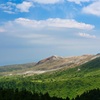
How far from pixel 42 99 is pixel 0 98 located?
20448mm

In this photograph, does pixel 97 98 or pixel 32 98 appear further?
pixel 97 98

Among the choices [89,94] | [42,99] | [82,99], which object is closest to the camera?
[42,99]

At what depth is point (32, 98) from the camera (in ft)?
432

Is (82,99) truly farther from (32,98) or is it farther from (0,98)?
(0,98)

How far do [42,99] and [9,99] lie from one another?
16.4 metres

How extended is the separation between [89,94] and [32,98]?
3436cm

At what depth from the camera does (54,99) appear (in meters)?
131

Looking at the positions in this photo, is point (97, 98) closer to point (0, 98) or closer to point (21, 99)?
point (21, 99)

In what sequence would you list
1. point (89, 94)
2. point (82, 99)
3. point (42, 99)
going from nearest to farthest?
point (42, 99) → point (82, 99) → point (89, 94)

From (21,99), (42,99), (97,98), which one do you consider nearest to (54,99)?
(42,99)

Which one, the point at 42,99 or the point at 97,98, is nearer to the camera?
the point at 42,99

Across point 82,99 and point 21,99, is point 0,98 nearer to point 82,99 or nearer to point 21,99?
point 21,99

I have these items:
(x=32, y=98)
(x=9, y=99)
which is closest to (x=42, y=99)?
(x=32, y=98)

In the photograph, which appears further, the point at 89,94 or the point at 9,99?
the point at 89,94
